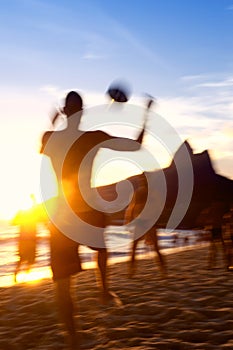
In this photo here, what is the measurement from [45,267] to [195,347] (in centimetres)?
685

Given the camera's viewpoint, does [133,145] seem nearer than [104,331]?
Yes

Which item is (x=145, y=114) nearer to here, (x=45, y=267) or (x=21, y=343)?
(x=21, y=343)

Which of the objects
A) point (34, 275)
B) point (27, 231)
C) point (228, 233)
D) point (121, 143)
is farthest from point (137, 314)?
point (34, 275)

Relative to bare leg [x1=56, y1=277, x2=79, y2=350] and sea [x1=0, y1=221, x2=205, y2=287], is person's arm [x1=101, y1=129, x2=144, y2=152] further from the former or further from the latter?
sea [x1=0, y1=221, x2=205, y2=287]

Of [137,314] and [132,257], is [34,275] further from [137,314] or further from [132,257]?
[137,314]

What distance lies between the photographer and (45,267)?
35.7ft

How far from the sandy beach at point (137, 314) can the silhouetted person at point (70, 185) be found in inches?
33.3

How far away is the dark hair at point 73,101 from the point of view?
419 centimetres

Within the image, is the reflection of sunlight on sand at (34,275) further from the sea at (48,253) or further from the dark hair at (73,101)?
the dark hair at (73,101)

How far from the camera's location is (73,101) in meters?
4.19

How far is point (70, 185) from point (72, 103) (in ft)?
2.16

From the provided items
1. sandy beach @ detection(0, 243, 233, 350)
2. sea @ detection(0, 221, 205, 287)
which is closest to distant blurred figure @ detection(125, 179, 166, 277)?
sea @ detection(0, 221, 205, 287)

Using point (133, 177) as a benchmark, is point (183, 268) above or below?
below

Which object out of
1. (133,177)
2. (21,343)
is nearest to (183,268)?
(133,177)
